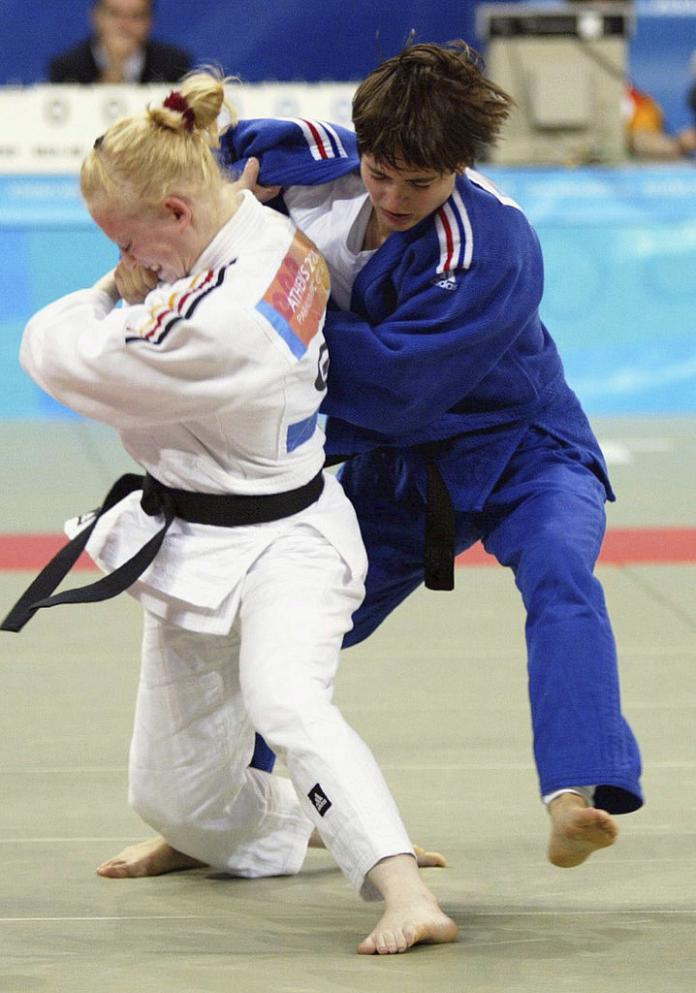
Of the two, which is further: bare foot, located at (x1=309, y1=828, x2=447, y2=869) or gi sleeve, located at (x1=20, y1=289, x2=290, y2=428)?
bare foot, located at (x1=309, y1=828, x2=447, y2=869)

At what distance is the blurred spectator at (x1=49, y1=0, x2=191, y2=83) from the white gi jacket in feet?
22.5

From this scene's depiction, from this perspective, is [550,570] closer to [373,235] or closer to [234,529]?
[234,529]

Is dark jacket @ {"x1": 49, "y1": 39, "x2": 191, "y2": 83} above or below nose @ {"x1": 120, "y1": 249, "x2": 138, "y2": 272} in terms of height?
below

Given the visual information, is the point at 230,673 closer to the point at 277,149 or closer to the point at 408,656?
the point at 277,149

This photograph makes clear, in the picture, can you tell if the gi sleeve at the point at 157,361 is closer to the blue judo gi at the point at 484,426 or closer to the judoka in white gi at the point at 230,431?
the judoka in white gi at the point at 230,431

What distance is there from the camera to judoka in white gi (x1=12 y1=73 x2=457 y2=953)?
2340mm

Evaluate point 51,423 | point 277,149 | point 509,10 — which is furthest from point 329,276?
point 509,10

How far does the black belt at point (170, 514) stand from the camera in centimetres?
250

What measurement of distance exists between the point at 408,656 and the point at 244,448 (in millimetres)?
1901

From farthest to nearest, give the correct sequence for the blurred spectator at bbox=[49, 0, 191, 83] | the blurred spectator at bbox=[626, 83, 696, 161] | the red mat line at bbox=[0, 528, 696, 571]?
the blurred spectator at bbox=[626, 83, 696, 161] < the blurred spectator at bbox=[49, 0, 191, 83] < the red mat line at bbox=[0, 528, 696, 571]

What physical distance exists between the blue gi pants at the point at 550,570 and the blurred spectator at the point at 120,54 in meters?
6.64

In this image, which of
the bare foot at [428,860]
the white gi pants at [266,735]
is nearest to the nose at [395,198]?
the white gi pants at [266,735]

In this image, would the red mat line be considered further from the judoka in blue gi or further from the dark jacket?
the dark jacket

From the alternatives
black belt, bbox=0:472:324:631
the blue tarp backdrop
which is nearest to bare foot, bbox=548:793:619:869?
black belt, bbox=0:472:324:631
